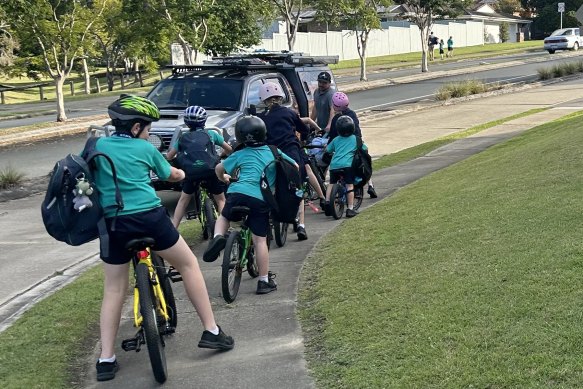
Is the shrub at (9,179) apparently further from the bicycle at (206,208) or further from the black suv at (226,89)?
the bicycle at (206,208)

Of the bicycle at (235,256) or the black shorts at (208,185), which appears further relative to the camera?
the black shorts at (208,185)

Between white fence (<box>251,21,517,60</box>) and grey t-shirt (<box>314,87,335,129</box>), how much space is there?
114 feet

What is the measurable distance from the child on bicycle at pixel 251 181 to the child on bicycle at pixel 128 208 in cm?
138

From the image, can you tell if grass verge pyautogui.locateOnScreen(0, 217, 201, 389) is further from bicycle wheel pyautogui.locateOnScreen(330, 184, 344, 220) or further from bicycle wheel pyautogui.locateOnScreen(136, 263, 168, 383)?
bicycle wheel pyautogui.locateOnScreen(330, 184, 344, 220)

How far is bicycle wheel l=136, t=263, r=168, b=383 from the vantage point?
4.90 m

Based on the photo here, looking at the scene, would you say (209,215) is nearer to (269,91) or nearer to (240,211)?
(269,91)

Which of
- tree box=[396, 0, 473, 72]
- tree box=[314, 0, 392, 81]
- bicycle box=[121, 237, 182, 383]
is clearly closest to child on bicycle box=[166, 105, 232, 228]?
bicycle box=[121, 237, 182, 383]

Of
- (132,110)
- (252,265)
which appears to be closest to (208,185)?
(252,265)

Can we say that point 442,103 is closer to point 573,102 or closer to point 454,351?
point 573,102

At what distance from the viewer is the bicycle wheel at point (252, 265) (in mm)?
7297

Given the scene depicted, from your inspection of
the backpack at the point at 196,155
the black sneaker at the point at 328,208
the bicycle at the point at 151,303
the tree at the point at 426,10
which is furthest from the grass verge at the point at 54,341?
the tree at the point at 426,10

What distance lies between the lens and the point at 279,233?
8.75 metres

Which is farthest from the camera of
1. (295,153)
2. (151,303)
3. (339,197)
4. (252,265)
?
(339,197)

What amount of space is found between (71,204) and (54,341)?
5.21ft
